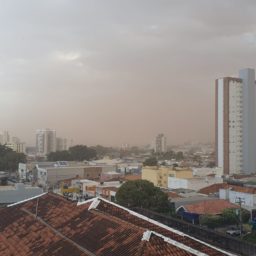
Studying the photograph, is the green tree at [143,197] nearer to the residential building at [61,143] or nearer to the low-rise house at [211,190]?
the low-rise house at [211,190]

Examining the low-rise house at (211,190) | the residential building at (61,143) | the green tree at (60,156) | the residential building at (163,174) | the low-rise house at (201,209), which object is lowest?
the low-rise house at (201,209)

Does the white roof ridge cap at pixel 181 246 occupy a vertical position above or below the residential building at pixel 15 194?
above

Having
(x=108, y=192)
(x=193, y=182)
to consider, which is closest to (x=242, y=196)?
(x=193, y=182)

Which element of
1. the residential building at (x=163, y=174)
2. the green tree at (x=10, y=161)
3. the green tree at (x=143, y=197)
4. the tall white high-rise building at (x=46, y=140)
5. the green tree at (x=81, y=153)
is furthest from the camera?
the tall white high-rise building at (x=46, y=140)

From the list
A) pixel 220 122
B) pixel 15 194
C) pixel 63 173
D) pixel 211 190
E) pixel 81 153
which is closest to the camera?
pixel 15 194

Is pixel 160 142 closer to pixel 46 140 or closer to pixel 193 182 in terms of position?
pixel 46 140

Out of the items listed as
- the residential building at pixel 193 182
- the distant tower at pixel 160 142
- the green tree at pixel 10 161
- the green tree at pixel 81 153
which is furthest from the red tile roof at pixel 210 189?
the distant tower at pixel 160 142

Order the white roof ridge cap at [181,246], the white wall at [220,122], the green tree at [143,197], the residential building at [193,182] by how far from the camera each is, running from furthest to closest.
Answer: the white wall at [220,122] < the residential building at [193,182] < the green tree at [143,197] < the white roof ridge cap at [181,246]

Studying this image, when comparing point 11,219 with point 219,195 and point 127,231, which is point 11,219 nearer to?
point 127,231
